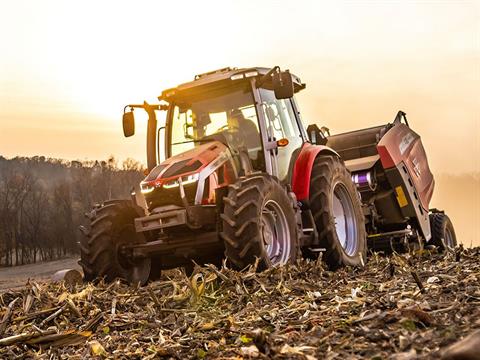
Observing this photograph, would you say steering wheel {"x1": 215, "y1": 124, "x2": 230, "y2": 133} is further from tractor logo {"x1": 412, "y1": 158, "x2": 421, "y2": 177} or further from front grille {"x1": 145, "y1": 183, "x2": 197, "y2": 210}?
tractor logo {"x1": 412, "y1": 158, "x2": 421, "y2": 177}

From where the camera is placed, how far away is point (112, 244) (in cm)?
757

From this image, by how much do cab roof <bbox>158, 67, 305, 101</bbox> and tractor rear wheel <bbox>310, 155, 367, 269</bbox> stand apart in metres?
1.46

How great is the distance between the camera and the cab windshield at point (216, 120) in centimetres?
783

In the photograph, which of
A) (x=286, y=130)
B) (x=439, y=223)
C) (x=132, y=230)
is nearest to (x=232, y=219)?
(x=132, y=230)

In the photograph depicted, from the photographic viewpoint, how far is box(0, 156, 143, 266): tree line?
Result: 32000 millimetres

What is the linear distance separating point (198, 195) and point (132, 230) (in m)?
1.19

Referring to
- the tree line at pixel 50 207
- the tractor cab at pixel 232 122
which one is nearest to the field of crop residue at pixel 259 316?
the tractor cab at pixel 232 122

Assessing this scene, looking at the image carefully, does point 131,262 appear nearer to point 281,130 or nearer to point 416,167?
point 281,130

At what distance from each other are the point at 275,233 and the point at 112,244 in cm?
196

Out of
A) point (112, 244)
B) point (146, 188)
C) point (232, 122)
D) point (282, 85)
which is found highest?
point (282, 85)

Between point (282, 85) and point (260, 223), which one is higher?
point (282, 85)

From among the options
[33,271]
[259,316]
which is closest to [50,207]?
[33,271]

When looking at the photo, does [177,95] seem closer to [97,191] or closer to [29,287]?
[29,287]

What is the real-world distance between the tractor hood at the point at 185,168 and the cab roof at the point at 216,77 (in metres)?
0.84
